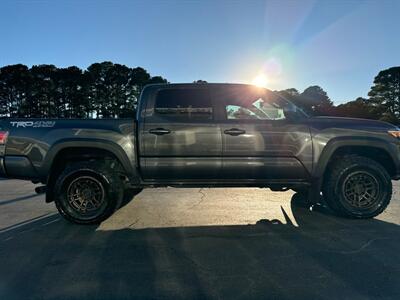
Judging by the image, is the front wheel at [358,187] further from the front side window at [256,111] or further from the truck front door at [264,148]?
the front side window at [256,111]

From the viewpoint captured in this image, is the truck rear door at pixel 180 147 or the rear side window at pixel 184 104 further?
the rear side window at pixel 184 104

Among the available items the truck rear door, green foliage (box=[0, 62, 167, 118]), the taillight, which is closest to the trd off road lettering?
the taillight

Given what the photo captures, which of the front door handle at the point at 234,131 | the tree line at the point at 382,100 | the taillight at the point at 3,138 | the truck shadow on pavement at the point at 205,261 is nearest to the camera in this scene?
the truck shadow on pavement at the point at 205,261

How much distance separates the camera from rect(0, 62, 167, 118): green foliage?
46250 mm

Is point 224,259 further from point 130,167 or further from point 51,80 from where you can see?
point 51,80

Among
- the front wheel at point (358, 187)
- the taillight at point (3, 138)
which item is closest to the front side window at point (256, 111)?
the front wheel at point (358, 187)

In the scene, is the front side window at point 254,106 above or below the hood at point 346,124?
above

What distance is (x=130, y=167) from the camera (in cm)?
511

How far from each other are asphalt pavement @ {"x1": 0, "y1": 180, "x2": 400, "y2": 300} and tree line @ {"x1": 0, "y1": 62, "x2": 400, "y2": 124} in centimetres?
4051

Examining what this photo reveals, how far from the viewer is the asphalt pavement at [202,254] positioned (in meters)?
3.14

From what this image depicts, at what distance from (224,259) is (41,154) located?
2.97 m

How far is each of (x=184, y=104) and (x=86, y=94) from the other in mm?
46697

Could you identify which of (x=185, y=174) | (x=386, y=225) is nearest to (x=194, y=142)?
(x=185, y=174)

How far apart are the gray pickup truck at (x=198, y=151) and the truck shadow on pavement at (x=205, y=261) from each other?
1.51 feet
